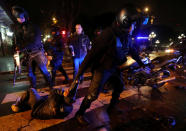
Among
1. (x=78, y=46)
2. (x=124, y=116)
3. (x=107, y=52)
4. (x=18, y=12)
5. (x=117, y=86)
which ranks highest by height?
(x=18, y=12)

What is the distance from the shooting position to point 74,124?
242cm

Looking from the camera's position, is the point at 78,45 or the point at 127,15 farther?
the point at 78,45

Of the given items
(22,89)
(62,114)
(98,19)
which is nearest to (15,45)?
(22,89)

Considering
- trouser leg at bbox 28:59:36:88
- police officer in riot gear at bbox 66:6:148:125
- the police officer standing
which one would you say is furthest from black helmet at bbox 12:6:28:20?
police officer in riot gear at bbox 66:6:148:125

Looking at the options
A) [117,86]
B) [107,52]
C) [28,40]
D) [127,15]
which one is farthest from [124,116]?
[28,40]

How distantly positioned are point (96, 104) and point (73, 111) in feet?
2.27

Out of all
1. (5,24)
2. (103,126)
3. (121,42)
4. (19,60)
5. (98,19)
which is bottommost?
(103,126)

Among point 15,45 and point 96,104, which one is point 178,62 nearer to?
point 96,104

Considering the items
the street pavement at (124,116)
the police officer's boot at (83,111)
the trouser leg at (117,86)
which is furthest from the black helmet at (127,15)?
the street pavement at (124,116)

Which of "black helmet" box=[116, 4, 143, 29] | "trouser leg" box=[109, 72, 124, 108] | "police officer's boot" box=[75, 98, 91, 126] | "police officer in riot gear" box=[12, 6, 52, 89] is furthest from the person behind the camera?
"police officer in riot gear" box=[12, 6, 52, 89]

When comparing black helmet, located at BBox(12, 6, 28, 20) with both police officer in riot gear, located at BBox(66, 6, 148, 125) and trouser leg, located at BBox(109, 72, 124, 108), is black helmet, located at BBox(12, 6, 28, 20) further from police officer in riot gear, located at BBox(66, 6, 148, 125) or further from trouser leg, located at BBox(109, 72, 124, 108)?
trouser leg, located at BBox(109, 72, 124, 108)

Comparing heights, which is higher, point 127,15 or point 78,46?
point 127,15

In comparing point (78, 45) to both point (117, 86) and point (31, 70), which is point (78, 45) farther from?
point (117, 86)

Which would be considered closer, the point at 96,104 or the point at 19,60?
the point at 96,104
